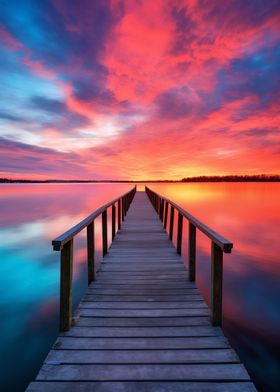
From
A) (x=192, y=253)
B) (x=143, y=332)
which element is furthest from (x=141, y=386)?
(x=192, y=253)

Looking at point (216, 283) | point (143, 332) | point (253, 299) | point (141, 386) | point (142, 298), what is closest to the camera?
point (141, 386)

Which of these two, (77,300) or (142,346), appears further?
(77,300)

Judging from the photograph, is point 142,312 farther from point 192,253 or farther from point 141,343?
point 192,253

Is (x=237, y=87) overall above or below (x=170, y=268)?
above

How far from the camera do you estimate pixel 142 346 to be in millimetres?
2225

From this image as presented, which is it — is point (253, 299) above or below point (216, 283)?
below

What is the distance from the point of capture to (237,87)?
14.3 meters

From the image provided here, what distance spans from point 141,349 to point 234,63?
13.0 metres

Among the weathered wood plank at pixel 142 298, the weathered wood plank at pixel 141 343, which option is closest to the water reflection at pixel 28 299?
the weathered wood plank at pixel 142 298

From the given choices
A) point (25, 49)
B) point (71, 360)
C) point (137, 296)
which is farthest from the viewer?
point (25, 49)

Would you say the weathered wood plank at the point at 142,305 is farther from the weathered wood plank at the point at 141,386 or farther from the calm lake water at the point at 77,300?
the calm lake water at the point at 77,300

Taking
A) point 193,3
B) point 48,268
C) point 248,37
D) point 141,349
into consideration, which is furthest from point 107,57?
point 141,349

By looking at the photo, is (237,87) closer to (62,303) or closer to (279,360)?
(279,360)

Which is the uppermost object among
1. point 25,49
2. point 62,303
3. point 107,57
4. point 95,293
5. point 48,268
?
point 25,49
